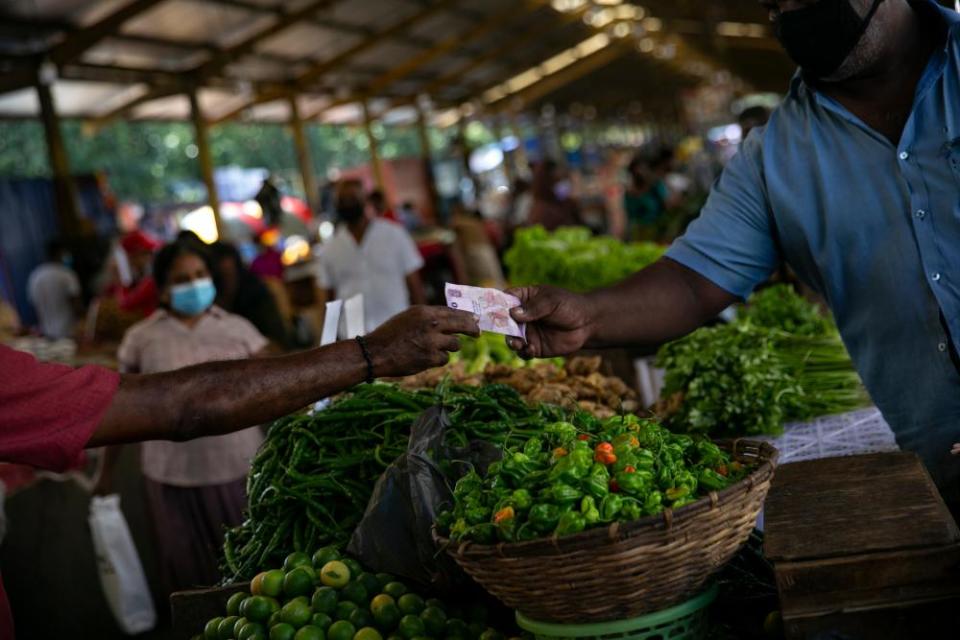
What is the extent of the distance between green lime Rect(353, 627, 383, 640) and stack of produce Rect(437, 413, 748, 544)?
0.35m

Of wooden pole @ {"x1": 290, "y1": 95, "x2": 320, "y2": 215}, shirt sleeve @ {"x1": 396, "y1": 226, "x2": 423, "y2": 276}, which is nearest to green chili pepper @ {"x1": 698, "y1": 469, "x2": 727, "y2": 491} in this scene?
shirt sleeve @ {"x1": 396, "y1": 226, "x2": 423, "y2": 276}

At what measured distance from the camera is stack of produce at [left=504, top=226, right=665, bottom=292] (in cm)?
654

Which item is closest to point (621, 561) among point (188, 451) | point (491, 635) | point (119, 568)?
point (491, 635)

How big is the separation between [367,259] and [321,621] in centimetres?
520

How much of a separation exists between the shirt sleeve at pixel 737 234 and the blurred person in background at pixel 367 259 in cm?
472

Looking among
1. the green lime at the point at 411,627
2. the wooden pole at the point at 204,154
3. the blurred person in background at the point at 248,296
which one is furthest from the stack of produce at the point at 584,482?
the wooden pole at the point at 204,154

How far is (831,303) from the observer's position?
2416 millimetres

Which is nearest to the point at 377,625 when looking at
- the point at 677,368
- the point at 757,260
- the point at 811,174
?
the point at 757,260

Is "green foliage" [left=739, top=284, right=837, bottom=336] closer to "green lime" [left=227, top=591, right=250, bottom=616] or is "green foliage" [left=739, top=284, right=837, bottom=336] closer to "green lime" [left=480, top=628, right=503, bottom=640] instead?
"green lime" [left=480, top=628, right=503, bottom=640]

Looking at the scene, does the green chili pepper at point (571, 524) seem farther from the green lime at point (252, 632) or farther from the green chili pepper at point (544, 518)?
the green lime at point (252, 632)

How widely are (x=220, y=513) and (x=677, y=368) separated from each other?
2565mm

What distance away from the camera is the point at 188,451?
4844 mm

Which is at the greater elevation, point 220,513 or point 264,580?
point 264,580

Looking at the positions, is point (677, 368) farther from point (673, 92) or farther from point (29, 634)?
point (673, 92)
